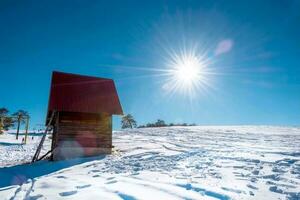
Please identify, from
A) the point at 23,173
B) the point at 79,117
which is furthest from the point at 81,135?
the point at 23,173

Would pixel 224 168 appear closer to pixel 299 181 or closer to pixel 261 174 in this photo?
pixel 261 174

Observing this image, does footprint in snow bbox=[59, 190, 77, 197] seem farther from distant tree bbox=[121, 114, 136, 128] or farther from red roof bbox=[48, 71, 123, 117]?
distant tree bbox=[121, 114, 136, 128]

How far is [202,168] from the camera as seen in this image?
855cm

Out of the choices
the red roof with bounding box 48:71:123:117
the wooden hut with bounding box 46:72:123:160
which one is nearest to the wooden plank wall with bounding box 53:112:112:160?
the wooden hut with bounding box 46:72:123:160

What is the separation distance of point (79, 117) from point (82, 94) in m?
1.82

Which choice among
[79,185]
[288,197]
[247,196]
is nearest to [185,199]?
[247,196]

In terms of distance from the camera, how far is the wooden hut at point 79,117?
48.6 feet

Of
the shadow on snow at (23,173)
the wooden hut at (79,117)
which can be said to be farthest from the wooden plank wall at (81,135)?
the shadow on snow at (23,173)

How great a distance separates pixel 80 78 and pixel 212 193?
15.2 meters

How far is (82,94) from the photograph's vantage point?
54.6ft

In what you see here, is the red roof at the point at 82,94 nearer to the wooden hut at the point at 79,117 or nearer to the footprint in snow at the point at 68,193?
the wooden hut at the point at 79,117

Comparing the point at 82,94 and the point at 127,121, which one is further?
the point at 127,121

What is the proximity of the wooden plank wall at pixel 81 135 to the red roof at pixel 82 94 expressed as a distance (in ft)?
2.35

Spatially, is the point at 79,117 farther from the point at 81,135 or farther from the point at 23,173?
the point at 23,173
